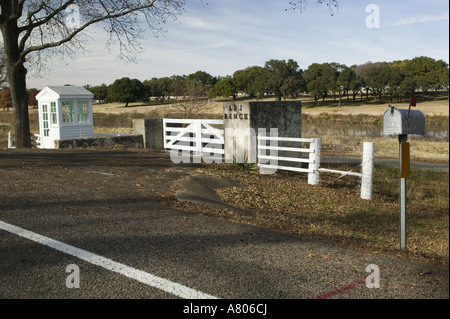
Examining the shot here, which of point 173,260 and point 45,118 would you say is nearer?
point 173,260

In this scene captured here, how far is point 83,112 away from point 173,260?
20242 mm

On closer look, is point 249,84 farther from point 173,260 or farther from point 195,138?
point 173,260

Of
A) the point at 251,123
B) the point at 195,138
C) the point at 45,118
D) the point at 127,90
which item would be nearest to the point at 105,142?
the point at 195,138

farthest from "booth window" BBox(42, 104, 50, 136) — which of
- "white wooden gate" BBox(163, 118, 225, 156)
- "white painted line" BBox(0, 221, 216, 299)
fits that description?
"white painted line" BBox(0, 221, 216, 299)

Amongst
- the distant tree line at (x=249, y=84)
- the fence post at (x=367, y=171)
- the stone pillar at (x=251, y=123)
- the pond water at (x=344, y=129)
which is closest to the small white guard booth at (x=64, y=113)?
the distant tree line at (x=249, y=84)

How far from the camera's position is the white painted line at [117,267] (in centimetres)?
386

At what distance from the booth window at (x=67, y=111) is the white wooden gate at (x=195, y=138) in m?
6.84

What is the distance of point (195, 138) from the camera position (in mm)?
16031

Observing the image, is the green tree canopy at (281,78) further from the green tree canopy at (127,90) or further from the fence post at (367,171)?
the fence post at (367,171)

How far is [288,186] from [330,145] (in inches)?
640

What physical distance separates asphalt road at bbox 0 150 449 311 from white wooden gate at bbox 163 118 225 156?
7.86 metres

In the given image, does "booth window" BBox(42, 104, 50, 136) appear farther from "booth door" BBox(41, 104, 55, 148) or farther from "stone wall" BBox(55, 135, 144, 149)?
"stone wall" BBox(55, 135, 144, 149)

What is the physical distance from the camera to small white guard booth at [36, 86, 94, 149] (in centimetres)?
2211

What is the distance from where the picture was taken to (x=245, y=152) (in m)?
13.9
